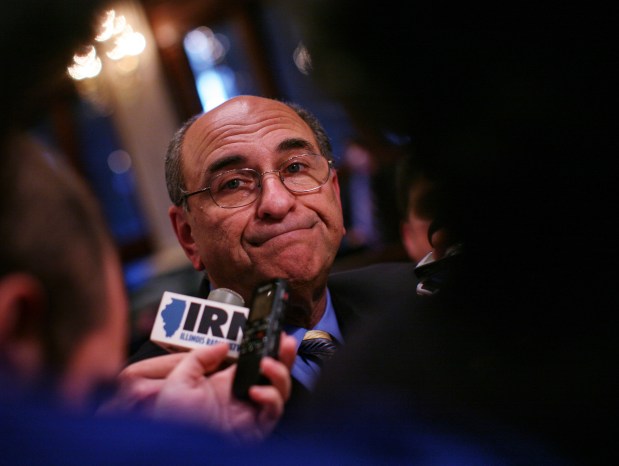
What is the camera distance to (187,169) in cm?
112

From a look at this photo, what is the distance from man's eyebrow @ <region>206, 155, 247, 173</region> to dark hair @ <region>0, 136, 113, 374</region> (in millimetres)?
494

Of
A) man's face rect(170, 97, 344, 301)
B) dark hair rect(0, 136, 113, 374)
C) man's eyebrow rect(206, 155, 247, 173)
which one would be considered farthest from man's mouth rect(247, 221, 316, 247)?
dark hair rect(0, 136, 113, 374)

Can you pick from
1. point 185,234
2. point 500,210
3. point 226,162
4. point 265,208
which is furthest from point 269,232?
point 500,210

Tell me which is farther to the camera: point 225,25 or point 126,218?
point 225,25

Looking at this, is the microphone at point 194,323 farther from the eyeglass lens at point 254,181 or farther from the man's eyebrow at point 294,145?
the man's eyebrow at point 294,145

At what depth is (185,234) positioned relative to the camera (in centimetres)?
114

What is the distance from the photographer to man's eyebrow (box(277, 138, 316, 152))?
1.02 metres

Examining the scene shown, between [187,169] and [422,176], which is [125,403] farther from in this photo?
[187,169]

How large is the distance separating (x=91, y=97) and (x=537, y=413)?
2.37ft

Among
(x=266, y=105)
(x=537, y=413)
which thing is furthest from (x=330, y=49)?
(x=537, y=413)

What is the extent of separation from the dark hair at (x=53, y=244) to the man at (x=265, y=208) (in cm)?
38

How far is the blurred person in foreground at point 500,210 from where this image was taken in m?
0.58

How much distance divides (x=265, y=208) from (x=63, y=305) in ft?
1.61

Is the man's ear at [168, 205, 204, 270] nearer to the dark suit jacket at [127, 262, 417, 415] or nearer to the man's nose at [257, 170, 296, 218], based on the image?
the dark suit jacket at [127, 262, 417, 415]
